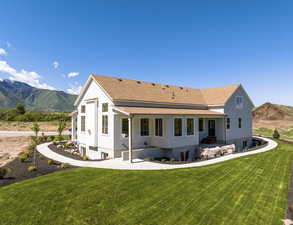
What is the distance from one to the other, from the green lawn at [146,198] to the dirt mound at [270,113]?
67356mm

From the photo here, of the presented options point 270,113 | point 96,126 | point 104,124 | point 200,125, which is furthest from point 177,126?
point 270,113

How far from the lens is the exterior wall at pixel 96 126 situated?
47.4 feet

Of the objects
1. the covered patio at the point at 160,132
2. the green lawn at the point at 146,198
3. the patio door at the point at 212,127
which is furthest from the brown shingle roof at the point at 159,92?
the green lawn at the point at 146,198

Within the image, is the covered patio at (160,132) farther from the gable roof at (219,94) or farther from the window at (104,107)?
the gable roof at (219,94)

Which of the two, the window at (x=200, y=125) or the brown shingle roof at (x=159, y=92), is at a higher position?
the brown shingle roof at (x=159, y=92)

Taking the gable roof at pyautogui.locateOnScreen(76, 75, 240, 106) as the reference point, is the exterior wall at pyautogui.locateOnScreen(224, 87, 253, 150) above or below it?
below

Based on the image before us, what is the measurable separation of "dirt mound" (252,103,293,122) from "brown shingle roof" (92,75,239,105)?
54.6 m

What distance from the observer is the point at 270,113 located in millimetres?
65750

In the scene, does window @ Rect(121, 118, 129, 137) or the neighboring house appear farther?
window @ Rect(121, 118, 129, 137)

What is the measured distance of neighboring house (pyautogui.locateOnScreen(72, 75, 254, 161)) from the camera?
1433 centimetres

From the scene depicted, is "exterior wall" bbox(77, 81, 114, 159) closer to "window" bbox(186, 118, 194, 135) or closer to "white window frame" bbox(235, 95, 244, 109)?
"window" bbox(186, 118, 194, 135)

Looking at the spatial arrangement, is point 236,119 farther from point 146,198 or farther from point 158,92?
point 146,198

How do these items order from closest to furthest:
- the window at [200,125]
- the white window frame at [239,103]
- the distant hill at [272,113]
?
the window at [200,125]
the white window frame at [239,103]
the distant hill at [272,113]

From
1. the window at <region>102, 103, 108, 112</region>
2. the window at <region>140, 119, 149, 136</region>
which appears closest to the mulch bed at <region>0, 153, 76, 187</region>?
the window at <region>102, 103, 108, 112</region>
